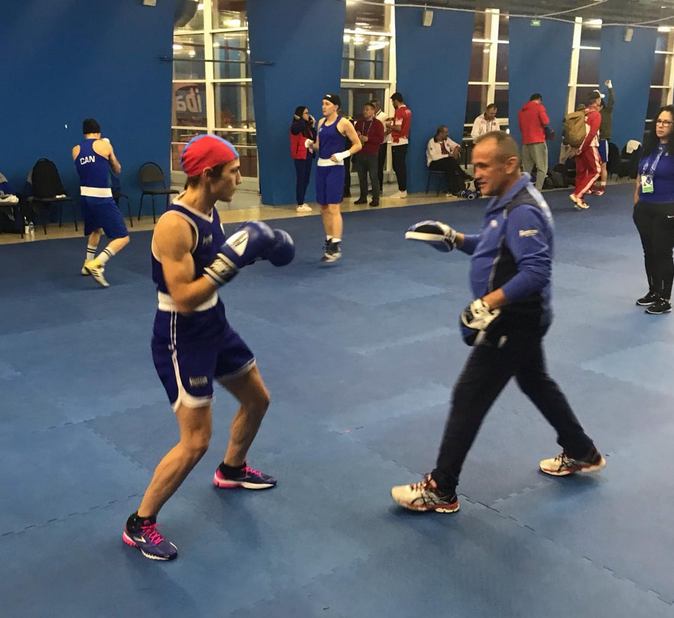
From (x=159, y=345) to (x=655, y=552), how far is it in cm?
206

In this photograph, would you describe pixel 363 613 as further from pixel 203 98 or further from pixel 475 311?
pixel 203 98

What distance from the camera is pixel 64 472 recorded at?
3523mm

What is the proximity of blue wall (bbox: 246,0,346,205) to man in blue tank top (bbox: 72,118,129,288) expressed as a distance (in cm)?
496

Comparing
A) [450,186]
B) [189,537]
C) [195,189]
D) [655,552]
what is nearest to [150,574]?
[189,537]

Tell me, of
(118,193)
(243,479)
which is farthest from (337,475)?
(118,193)

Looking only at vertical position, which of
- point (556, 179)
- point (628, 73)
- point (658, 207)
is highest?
point (628, 73)

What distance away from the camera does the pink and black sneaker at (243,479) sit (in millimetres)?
3354

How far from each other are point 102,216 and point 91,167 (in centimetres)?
48

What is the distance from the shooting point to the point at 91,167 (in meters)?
7.09

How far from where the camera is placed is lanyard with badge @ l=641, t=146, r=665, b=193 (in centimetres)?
588

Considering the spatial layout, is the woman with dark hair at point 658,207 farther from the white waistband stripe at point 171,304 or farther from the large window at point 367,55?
the large window at point 367,55

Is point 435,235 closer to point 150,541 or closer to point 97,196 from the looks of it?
point 150,541

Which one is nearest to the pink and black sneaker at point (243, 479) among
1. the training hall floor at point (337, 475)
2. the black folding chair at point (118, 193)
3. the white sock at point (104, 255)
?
the training hall floor at point (337, 475)

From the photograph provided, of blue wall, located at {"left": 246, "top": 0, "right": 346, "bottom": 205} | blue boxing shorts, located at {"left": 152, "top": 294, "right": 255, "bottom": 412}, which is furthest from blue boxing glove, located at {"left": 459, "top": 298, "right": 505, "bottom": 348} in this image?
blue wall, located at {"left": 246, "top": 0, "right": 346, "bottom": 205}
